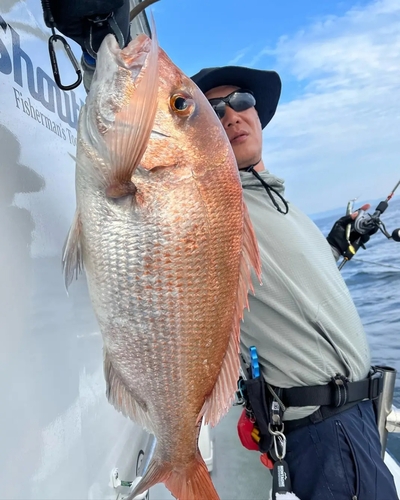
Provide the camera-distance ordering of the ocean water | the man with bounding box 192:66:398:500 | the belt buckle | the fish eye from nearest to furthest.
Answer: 1. the fish eye
2. the man with bounding box 192:66:398:500
3. the belt buckle
4. the ocean water

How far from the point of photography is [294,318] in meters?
1.71

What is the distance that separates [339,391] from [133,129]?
1.41m

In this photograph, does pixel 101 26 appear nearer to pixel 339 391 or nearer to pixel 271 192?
pixel 271 192

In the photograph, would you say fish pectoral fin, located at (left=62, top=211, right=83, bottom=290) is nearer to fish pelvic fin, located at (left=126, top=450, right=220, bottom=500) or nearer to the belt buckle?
fish pelvic fin, located at (left=126, top=450, right=220, bottom=500)

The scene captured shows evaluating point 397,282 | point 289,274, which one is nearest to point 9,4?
point 289,274

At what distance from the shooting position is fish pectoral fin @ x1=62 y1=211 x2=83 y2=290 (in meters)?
0.84

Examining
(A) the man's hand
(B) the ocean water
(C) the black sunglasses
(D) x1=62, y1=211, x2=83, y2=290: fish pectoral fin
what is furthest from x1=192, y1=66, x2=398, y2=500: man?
(B) the ocean water

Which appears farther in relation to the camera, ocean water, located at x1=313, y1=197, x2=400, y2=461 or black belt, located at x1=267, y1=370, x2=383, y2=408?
ocean water, located at x1=313, y1=197, x2=400, y2=461

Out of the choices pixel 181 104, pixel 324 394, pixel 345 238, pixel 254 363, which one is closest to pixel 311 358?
pixel 324 394

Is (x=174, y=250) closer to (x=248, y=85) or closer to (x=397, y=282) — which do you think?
(x=248, y=85)

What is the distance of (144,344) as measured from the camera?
0.88m

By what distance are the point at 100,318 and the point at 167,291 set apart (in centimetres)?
16

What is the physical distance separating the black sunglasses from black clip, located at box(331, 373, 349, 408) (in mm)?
1341

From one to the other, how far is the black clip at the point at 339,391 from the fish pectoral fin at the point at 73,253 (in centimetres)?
129
